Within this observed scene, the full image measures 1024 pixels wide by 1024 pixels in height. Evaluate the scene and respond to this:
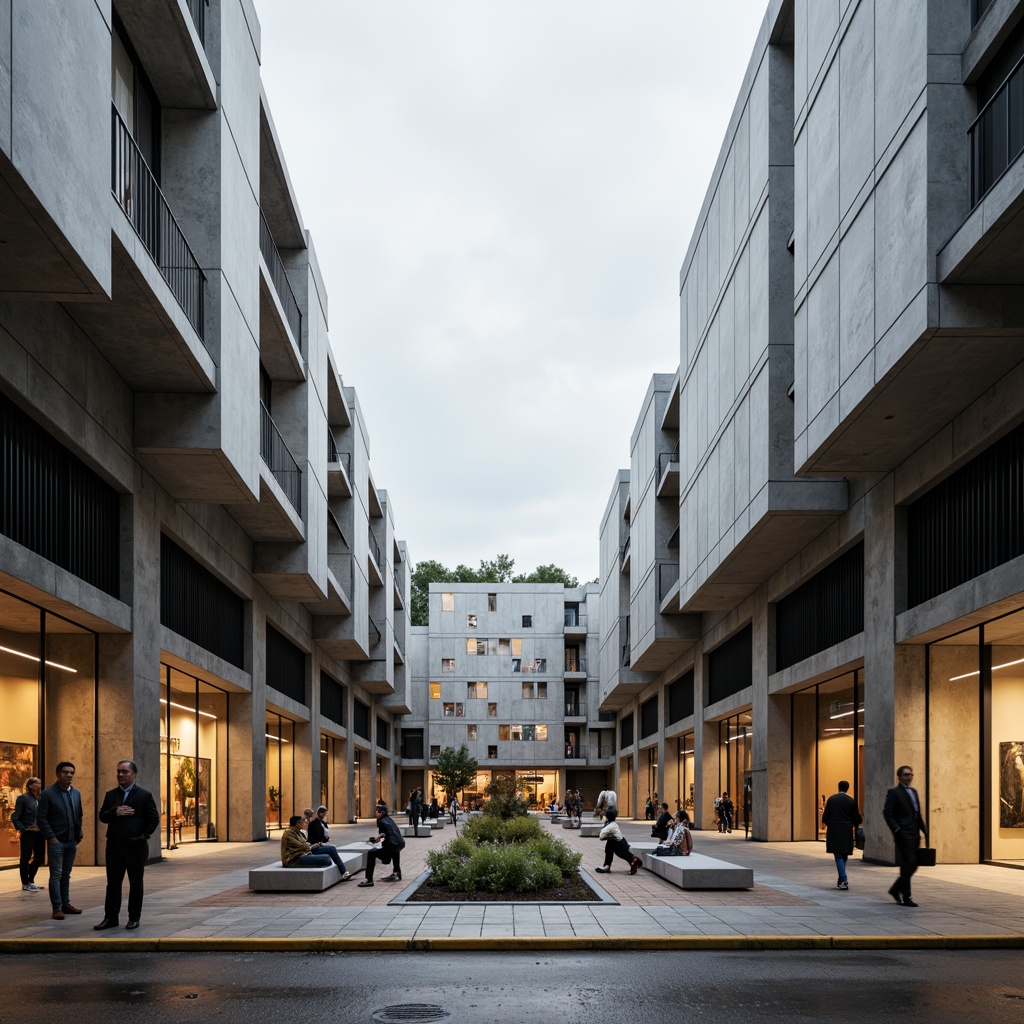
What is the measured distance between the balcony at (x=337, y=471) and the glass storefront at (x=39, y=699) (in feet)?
61.4

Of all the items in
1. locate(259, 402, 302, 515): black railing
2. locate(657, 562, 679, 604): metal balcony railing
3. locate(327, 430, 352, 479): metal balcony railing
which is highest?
locate(327, 430, 352, 479): metal balcony railing

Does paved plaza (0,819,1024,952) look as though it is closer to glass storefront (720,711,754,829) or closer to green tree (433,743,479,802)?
glass storefront (720,711,754,829)

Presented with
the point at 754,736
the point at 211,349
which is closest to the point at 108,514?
the point at 211,349

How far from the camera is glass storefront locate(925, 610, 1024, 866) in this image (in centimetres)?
2034

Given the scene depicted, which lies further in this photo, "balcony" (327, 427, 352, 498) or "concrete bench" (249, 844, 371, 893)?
"balcony" (327, 427, 352, 498)

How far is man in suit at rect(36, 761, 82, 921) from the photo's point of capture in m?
13.5

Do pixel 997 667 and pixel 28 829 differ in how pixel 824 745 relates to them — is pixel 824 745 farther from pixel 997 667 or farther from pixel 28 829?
pixel 28 829

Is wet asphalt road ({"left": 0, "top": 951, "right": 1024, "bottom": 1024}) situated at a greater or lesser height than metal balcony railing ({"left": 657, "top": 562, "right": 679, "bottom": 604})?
lesser

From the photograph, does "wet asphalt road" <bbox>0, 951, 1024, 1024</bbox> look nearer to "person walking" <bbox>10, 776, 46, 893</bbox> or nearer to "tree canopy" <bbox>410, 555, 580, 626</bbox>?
"person walking" <bbox>10, 776, 46, 893</bbox>

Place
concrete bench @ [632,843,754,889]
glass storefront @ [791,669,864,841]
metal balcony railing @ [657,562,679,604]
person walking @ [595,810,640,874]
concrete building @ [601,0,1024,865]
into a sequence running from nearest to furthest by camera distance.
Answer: concrete building @ [601,0,1024,865] < concrete bench @ [632,843,754,889] < person walking @ [595,810,640,874] < glass storefront @ [791,669,864,841] < metal balcony railing @ [657,562,679,604]

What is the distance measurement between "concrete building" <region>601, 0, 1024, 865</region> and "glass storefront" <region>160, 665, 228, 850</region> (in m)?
13.5

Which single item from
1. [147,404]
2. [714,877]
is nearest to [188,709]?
[147,404]

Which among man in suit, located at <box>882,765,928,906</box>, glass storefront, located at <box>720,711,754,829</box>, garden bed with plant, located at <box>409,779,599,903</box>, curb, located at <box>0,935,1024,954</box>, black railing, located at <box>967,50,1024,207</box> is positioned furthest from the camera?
glass storefront, located at <box>720,711,754,829</box>

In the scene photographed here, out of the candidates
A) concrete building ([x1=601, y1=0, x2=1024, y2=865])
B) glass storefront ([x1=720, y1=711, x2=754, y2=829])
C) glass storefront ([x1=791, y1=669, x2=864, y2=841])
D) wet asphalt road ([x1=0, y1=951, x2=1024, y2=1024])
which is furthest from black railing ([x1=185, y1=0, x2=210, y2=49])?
glass storefront ([x1=720, y1=711, x2=754, y2=829])
